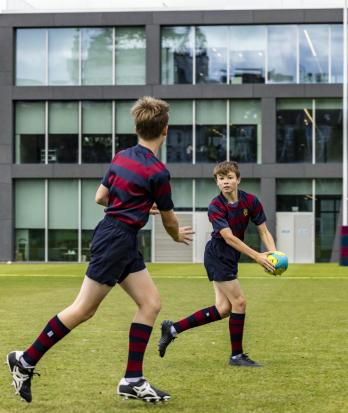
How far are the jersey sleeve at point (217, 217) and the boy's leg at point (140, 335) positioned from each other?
189 cm

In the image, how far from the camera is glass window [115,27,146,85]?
4575 cm

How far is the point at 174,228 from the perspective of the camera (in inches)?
269

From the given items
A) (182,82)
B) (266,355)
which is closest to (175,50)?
(182,82)

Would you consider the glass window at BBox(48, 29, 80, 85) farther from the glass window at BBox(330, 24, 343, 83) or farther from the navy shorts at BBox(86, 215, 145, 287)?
the navy shorts at BBox(86, 215, 145, 287)

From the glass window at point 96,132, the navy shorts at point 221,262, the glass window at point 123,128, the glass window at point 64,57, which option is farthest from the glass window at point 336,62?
the navy shorts at point 221,262

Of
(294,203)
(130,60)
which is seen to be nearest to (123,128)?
(130,60)

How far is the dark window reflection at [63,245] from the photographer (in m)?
45.6

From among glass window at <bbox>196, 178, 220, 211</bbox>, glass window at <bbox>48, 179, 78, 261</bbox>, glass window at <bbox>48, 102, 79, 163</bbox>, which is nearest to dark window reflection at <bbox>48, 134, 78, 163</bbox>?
glass window at <bbox>48, 102, 79, 163</bbox>

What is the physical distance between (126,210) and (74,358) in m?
2.95

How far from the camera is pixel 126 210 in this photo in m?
6.73

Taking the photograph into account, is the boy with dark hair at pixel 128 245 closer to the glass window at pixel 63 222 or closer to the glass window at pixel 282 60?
the glass window at pixel 282 60

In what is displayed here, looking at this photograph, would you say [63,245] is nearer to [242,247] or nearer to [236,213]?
[236,213]

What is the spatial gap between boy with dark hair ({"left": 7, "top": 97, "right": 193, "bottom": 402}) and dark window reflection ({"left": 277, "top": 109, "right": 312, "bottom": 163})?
38.4 meters

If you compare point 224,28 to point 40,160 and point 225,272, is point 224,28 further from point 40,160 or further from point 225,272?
point 225,272
